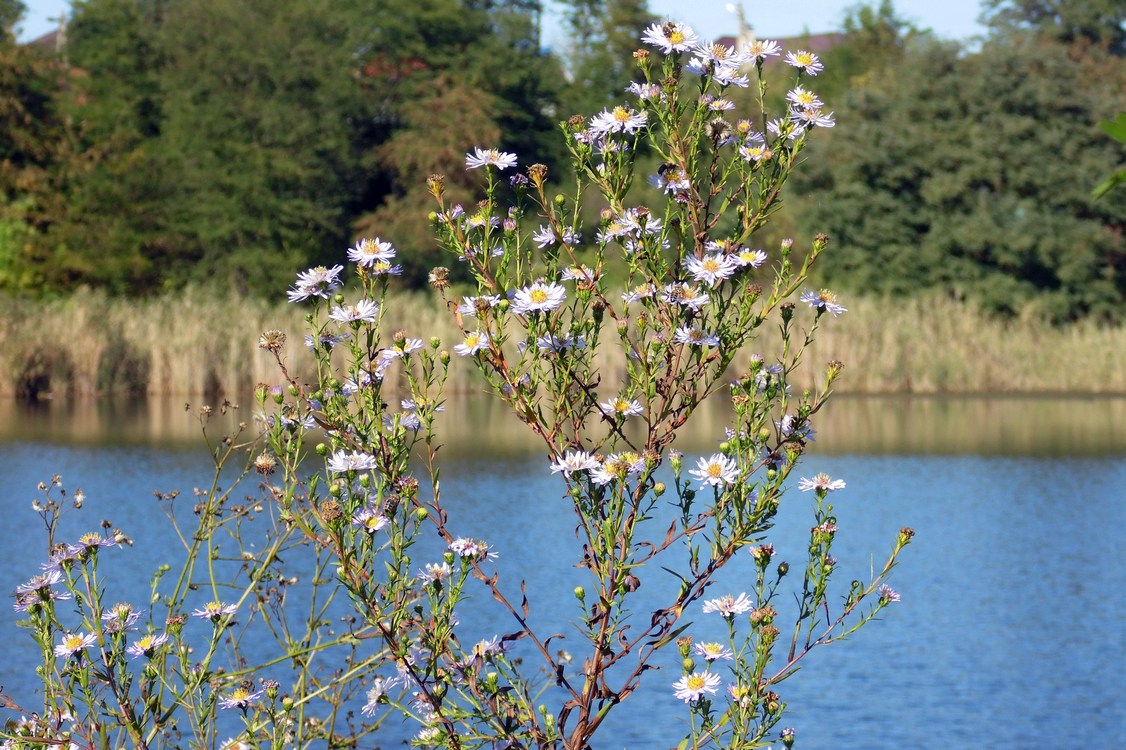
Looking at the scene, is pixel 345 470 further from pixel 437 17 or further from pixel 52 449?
pixel 437 17

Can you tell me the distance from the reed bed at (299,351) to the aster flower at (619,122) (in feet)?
65.3

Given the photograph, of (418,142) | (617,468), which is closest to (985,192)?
(418,142)

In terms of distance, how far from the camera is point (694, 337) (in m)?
3.61

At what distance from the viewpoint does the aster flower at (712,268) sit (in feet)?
12.0

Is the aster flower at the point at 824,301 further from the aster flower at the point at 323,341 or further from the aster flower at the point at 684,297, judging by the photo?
the aster flower at the point at 323,341

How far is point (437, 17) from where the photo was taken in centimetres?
4300

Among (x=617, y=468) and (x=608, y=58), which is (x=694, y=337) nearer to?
(x=617, y=468)

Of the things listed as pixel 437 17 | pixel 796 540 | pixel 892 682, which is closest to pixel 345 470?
pixel 892 682

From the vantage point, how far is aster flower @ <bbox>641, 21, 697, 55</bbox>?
3.63m

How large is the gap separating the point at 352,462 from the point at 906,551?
30.6 ft

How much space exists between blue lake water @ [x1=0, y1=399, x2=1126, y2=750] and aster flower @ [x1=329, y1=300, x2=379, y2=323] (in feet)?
13.5

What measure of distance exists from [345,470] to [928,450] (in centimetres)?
1586

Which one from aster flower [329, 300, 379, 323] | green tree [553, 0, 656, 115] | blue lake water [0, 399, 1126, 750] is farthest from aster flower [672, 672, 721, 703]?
green tree [553, 0, 656, 115]

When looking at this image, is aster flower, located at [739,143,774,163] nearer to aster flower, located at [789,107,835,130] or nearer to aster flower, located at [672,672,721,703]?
aster flower, located at [789,107,835,130]
